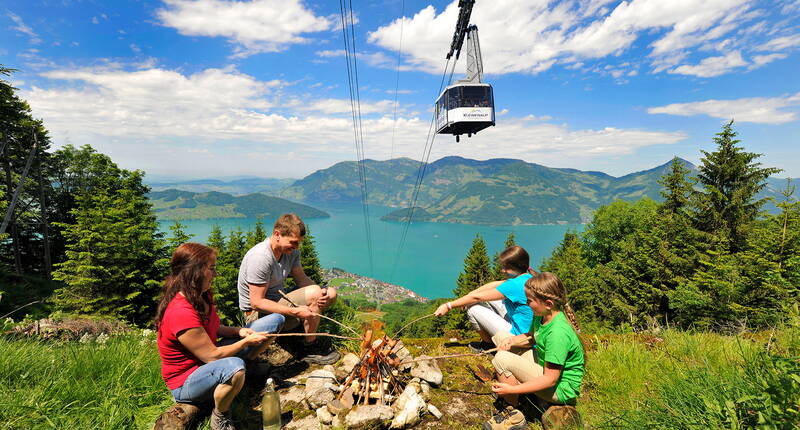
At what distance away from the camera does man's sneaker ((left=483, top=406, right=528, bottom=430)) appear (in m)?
2.51

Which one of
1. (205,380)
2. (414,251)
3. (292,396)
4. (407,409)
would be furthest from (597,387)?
(414,251)

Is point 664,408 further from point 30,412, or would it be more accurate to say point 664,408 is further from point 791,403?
point 30,412

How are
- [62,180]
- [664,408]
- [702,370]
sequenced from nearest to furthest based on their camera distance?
1. [664,408]
2. [702,370]
3. [62,180]

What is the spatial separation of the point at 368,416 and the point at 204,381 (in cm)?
123

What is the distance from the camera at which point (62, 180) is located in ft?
81.6

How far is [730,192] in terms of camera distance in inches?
607

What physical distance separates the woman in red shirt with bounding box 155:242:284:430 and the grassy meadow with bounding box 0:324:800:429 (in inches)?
14.1

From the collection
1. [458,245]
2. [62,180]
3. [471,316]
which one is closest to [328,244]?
[458,245]

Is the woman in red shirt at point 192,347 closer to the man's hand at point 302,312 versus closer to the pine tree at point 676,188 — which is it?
the man's hand at point 302,312

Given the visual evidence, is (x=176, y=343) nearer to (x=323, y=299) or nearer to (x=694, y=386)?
(x=323, y=299)

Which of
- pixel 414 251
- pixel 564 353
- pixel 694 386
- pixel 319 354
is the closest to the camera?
pixel 694 386

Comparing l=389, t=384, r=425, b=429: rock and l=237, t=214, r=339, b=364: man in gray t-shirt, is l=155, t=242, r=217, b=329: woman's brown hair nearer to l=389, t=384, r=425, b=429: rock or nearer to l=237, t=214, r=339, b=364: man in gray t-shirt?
l=237, t=214, r=339, b=364: man in gray t-shirt

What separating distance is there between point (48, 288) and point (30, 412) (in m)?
25.4

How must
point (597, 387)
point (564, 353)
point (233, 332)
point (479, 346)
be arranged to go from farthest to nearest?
point (479, 346) < point (233, 332) < point (597, 387) < point (564, 353)
